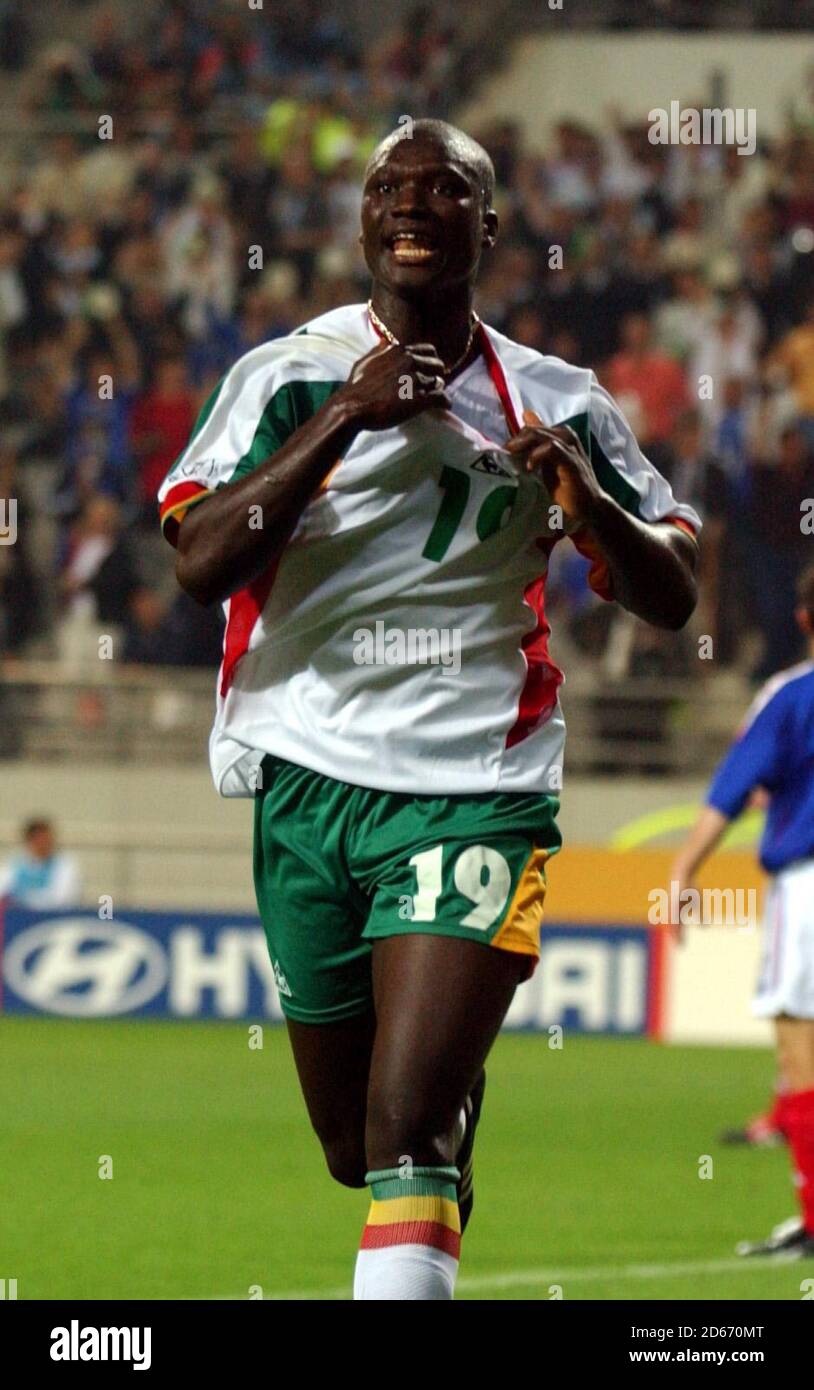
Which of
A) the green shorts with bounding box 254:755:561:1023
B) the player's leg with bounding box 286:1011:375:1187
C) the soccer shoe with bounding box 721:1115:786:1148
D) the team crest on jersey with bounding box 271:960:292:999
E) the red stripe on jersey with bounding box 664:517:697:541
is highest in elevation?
the red stripe on jersey with bounding box 664:517:697:541

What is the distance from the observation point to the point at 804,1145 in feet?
25.1

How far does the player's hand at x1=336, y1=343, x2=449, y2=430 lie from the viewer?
13.2 ft

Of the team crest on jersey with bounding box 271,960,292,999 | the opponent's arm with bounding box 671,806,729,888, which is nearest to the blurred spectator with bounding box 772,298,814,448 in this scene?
the opponent's arm with bounding box 671,806,729,888

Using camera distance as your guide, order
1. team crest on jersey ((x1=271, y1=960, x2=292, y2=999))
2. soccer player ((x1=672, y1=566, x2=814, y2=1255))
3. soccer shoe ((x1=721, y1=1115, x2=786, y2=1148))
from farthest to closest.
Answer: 1. soccer shoe ((x1=721, y1=1115, x2=786, y2=1148))
2. soccer player ((x1=672, y1=566, x2=814, y2=1255))
3. team crest on jersey ((x1=271, y1=960, x2=292, y2=999))

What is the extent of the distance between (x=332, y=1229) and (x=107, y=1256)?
95cm

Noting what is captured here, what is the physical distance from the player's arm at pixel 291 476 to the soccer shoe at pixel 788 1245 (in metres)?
4.16

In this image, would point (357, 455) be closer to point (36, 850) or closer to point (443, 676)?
point (443, 676)

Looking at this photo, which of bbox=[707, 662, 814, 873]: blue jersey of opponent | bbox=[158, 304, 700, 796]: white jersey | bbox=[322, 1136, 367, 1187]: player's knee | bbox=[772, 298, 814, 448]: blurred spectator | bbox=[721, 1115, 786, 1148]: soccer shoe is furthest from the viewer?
bbox=[772, 298, 814, 448]: blurred spectator

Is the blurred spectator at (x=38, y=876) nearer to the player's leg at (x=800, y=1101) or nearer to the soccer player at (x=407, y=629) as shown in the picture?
the player's leg at (x=800, y=1101)

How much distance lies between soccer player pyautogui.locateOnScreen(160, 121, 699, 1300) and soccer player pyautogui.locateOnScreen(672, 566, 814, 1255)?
354 cm

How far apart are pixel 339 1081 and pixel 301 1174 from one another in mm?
4710

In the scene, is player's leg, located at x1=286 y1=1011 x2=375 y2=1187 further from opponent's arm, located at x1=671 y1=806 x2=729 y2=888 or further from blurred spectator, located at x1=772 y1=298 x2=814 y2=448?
blurred spectator, located at x1=772 y1=298 x2=814 y2=448

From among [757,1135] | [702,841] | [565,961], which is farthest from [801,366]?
[702,841]

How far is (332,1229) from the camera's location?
7840 mm
